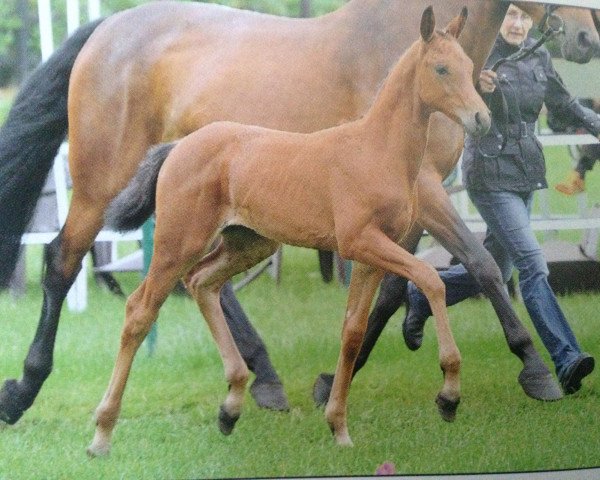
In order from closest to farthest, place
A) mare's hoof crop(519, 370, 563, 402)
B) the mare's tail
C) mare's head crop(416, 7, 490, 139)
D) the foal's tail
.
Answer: mare's head crop(416, 7, 490, 139) → the foal's tail → the mare's tail → mare's hoof crop(519, 370, 563, 402)

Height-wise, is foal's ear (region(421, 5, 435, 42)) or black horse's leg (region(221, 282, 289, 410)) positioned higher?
foal's ear (region(421, 5, 435, 42))

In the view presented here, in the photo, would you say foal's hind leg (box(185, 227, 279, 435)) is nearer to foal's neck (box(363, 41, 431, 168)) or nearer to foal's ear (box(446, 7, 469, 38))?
foal's neck (box(363, 41, 431, 168))

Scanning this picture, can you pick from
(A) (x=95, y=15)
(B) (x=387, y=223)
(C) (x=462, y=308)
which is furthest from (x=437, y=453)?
(A) (x=95, y=15)

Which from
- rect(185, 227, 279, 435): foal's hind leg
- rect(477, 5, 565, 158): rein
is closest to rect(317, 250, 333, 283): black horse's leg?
rect(185, 227, 279, 435): foal's hind leg

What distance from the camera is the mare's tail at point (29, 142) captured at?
3945 millimetres

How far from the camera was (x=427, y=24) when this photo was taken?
3691 mm

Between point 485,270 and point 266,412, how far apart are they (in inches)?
36.1

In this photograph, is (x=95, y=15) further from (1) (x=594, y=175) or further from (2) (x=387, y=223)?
(1) (x=594, y=175)

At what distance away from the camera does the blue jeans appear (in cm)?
403

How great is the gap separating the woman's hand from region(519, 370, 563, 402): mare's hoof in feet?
3.33

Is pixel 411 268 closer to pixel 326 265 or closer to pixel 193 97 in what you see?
pixel 326 265

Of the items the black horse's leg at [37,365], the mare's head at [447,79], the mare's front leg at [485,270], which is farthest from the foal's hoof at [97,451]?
the mare's head at [447,79]

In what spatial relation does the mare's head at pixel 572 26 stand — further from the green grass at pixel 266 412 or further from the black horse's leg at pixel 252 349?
the black horse's leg at pixel 252 349

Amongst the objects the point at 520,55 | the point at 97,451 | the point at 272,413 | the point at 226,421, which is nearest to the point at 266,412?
the point at 272,413
